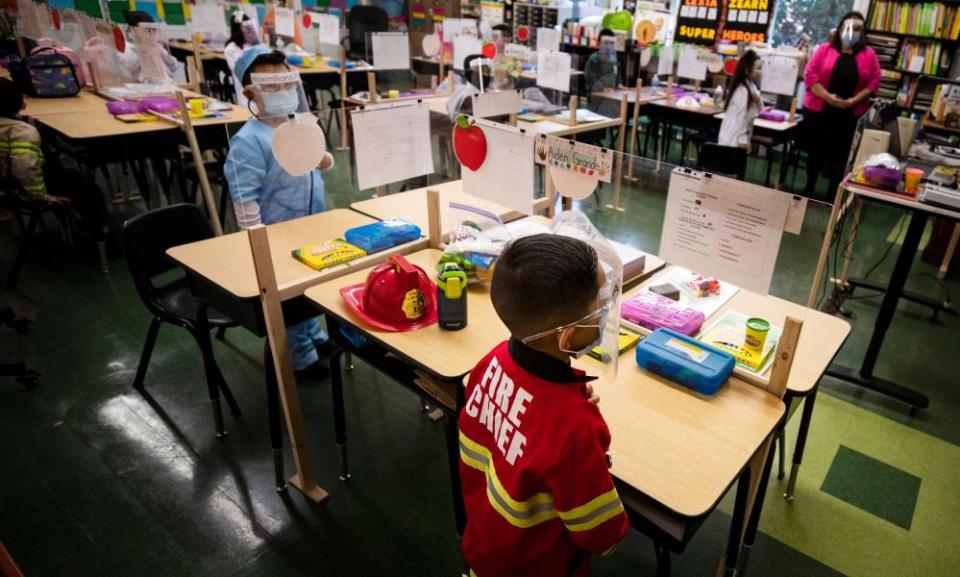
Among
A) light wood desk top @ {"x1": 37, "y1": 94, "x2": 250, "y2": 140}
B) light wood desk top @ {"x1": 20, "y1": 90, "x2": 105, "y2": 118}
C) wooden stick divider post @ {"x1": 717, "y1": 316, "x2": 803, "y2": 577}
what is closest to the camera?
wooden stick divider post @ {"x1": 717, "y1": 316, "x2": 803, "y2": 577}

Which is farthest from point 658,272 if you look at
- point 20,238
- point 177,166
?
point 20,238

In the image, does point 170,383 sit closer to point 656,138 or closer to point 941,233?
point 941,233

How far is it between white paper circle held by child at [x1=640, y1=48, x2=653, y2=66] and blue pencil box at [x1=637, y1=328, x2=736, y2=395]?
563 cm

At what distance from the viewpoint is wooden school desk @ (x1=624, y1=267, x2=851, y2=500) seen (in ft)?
4.82

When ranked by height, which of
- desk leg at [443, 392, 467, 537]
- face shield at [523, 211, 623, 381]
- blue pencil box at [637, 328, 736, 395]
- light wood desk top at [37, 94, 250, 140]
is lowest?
desk leg at [443, 392, 467, 537]

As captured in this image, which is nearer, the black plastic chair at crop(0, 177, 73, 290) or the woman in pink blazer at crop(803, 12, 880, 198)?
the black plastic chair at crop(0, 177, 73, 290)

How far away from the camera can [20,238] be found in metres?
4.07

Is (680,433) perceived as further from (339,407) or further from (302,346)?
(302,346)

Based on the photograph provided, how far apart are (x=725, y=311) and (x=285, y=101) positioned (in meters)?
1.78

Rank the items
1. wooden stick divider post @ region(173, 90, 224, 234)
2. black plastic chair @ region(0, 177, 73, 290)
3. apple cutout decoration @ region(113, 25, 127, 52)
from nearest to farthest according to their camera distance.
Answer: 1. black plastic chair @ region(0, 177, 73, 290)
2. wooden stick divider post @ region(173, 90, 224, 234)
3. apple cutout decoration @ region(113, 25, 127, 52)

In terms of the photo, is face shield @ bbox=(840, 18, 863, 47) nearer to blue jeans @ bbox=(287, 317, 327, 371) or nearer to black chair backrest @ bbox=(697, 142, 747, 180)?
black chair backrest @ bbox=(697, 142, 747, 180)

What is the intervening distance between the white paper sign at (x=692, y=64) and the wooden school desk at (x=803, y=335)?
4590 millimetres

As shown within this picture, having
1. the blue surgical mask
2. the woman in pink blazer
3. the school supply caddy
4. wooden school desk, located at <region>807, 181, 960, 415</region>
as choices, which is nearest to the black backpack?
the blue surgical mask

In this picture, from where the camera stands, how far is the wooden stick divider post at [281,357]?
166cm
